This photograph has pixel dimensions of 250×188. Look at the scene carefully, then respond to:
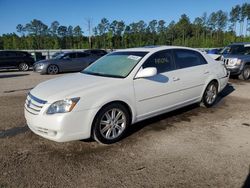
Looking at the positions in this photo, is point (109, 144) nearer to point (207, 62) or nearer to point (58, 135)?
point (58, 135)

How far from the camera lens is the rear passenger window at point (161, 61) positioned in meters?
4.75

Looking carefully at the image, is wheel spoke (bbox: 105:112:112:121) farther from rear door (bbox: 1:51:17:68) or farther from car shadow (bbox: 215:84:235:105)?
A: rear door (bbox: 1:51:17:68)

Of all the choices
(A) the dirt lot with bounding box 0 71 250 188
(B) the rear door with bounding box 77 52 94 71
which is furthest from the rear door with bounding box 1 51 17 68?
(A) the dirt lot with bounding box 0 71 250 188

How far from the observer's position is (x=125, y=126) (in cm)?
434

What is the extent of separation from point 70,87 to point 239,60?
8549 millimetres

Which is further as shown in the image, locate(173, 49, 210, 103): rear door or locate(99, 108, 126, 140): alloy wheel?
locate(173, 49, 210, 103): rear door

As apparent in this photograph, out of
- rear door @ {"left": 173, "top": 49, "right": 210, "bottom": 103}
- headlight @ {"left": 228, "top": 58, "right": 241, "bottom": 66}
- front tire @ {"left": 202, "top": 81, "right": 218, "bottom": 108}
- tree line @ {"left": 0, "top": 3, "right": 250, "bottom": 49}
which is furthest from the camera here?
tree line @ {"left": 0, "top": 3, "right": 250, "bottom": 49}

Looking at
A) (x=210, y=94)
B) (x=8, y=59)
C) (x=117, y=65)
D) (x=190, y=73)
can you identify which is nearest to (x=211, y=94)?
(x=210, y=94)

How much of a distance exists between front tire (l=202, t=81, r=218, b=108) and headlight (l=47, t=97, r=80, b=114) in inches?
139

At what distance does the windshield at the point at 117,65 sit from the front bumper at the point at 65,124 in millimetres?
1071

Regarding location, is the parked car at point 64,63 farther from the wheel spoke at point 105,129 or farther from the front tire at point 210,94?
the wheel spoke at point 105,129

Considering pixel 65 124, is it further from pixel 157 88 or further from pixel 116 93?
pixel 157 88

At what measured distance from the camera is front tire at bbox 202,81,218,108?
237 inches

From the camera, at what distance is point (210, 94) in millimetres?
6160
